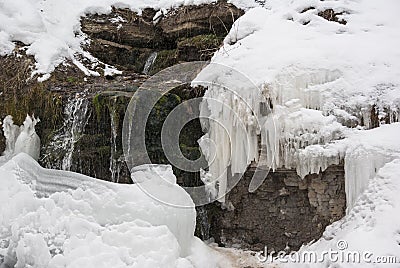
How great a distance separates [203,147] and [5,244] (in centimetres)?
264

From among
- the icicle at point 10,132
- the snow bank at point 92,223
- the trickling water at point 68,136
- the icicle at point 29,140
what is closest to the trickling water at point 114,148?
the trickling water at point 68,136

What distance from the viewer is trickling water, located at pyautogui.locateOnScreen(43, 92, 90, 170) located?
5.82 m

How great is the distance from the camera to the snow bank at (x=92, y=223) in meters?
4.20

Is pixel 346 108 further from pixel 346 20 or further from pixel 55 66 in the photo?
pixel 55 66

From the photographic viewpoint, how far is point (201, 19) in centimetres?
784

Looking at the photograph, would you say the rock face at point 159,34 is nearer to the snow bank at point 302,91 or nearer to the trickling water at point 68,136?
the snow bank at point 302,91

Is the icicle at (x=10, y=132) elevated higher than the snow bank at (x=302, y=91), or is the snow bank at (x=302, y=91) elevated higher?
the snow bank at (x=302, y=91)

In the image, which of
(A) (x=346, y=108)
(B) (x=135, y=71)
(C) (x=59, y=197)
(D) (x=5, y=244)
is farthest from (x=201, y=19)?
(D) (x=5, y=244)

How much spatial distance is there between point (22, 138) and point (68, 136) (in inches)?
28.4

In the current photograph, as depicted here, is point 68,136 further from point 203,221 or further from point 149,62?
point 149,62

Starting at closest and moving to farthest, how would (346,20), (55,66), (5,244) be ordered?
(5,244)
(346,20)
(55,66)

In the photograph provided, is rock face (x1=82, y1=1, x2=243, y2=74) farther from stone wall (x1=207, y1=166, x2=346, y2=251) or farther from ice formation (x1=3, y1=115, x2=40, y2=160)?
stone wall (x1=207, y1=166, x2=346, y2=251)

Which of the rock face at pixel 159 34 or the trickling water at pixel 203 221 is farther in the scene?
the rock face at pixel 159 34

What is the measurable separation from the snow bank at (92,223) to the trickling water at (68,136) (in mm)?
868
